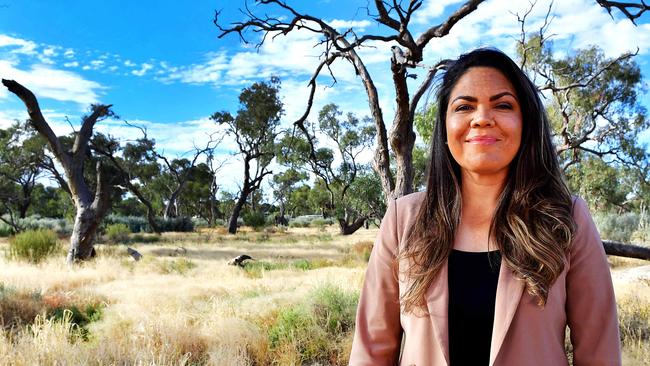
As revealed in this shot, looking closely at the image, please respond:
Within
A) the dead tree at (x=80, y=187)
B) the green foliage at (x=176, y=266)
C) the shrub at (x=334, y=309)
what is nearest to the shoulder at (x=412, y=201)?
the shrub at (x=334, y=309)

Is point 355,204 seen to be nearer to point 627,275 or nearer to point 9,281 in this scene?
point 627,275

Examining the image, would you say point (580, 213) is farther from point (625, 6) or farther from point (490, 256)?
point (625, 6)

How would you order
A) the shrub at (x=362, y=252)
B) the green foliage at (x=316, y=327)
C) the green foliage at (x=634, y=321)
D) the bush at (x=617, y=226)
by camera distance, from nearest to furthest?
the green foliage at (x=316, y=327), the green foliage at (x=634, y=321), the shrub at (x=362, y=252), the bush at (x=617, y=226)

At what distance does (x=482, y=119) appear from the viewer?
1663 mm

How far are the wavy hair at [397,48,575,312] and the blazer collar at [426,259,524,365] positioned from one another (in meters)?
0.03

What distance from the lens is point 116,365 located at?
14.0 ft

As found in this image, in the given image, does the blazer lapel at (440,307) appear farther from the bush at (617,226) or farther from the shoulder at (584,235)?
the bush at (617,226)

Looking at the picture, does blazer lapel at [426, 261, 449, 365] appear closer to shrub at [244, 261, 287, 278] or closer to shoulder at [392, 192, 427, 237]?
shoulder at [392, 192, 427, 237]

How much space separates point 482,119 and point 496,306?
608mm

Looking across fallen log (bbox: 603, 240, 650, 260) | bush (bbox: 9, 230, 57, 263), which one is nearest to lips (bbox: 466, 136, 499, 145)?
fallen log (bbox: 603, 240, 650, 260)

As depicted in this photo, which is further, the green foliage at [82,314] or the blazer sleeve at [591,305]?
the green foliage at [82,314]

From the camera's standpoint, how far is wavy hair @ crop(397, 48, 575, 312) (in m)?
1.64

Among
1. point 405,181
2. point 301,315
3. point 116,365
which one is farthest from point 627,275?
point 116,365

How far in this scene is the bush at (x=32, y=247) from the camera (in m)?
12.7
